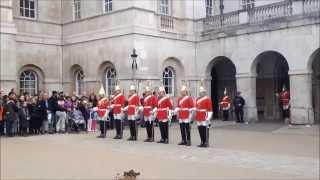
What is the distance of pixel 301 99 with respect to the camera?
21.4 m

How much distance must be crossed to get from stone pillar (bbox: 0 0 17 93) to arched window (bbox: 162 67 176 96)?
24.9 feet

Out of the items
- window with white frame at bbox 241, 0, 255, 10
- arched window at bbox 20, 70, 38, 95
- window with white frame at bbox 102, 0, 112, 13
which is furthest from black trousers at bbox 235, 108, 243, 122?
arched window at bbox 20, 70, 38, 95

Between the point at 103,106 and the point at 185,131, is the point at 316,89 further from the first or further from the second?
the point at 103,106

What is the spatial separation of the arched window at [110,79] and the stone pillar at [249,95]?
21.7ft

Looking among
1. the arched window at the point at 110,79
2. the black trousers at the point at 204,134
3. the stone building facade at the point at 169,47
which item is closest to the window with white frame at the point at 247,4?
the stone building facade at the point at 169,47

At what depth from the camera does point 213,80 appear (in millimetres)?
28750

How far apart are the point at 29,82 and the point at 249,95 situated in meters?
11.6

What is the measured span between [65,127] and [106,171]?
32.9 feet

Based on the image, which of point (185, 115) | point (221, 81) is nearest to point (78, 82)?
point (221, 81)

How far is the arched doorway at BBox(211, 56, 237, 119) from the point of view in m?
28.0

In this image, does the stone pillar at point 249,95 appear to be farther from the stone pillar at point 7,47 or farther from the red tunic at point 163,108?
the stone pillar at point 7,47

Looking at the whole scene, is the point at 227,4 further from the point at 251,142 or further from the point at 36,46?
the point at 251,142

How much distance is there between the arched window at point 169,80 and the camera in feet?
81.7

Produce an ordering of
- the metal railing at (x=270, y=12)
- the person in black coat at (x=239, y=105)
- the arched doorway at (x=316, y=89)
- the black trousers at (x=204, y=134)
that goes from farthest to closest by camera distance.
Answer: the arched doorway at (x=316, y=89)
the person in black coat at (x=239, y=105)
the metal railing at (x=270, y=12)
the black trousers at (x=204, y=134)
